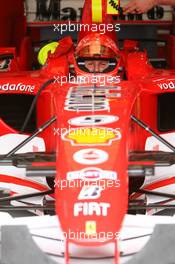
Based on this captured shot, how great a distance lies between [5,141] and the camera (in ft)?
10.7

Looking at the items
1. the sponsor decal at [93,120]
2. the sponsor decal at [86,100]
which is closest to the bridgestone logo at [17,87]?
the sponsor decal at [86,100]

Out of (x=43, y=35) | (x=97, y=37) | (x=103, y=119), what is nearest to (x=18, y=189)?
(x=103, y=119)

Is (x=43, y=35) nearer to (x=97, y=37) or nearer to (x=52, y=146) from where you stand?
(x=97, y=37)

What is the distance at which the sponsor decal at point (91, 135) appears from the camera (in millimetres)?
2637

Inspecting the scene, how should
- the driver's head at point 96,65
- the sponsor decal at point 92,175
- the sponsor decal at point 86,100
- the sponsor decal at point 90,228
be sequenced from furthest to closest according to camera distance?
the driver's head at point 96,65, the sponsor decal at point 86,100, the sponsor decal at point 92,175, the sponsor decal at point 90,228

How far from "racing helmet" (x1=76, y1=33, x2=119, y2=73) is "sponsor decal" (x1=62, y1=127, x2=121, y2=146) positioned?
815 mm

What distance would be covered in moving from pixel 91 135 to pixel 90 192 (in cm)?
28

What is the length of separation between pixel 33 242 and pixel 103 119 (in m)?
0.59

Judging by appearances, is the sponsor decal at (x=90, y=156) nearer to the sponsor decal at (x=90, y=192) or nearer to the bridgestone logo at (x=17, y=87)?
the sponsor decal at (x=90, y=192)

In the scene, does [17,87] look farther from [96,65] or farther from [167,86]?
[167,86]

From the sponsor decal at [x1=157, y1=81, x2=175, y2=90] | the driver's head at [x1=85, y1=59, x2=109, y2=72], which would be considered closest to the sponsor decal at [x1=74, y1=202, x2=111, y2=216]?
the sponsor decal at [x1=157, y1=81, x2=175, y2=90]

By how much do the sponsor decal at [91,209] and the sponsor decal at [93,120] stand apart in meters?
0.41

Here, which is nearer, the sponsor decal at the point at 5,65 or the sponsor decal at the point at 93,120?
the sponsor decal at the point at 93,120

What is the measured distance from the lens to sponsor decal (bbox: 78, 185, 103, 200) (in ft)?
8.04
